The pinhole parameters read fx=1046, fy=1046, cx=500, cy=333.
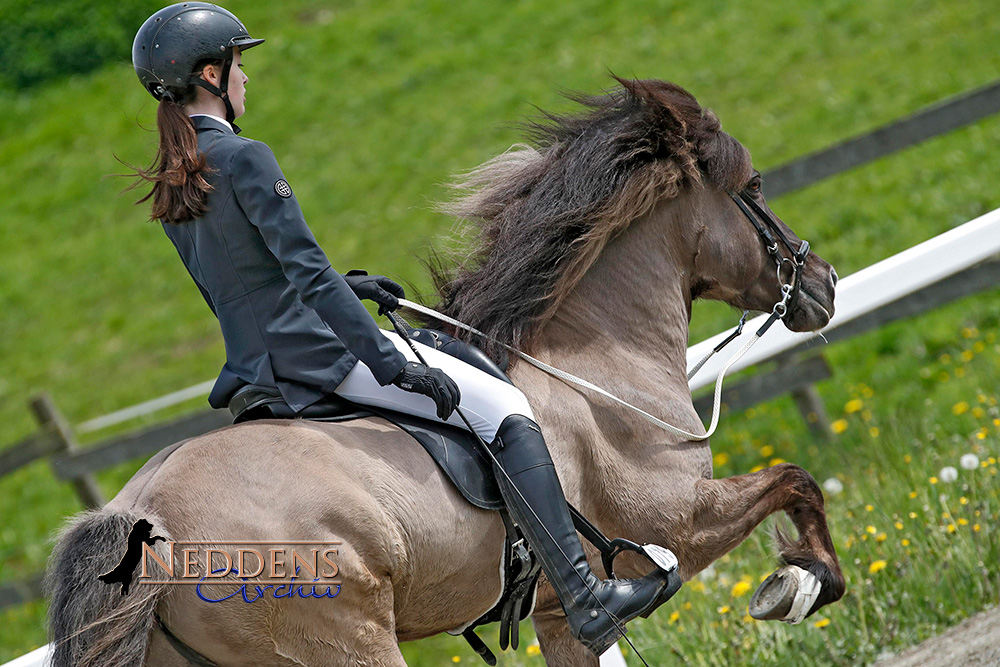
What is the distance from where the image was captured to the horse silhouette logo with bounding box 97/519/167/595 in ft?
9.34

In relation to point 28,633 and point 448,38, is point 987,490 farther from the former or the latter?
point 448,38

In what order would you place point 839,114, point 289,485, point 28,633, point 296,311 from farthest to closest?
1. point 839,114
2. point 28,633
3. point 296,311
4. point 289,485

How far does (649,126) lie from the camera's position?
4117mm

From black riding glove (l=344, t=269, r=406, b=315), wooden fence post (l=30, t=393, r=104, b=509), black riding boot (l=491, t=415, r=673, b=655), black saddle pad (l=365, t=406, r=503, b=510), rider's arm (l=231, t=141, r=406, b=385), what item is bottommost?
wooden fence post (l=30, t=393, r=104, b=509)

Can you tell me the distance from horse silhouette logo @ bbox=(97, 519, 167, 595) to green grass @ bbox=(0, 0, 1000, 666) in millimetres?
2862

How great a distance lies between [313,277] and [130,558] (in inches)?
37.9

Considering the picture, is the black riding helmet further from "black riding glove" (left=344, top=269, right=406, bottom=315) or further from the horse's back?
the horse's back

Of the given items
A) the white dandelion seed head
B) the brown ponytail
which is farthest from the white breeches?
the white dandelion seed head

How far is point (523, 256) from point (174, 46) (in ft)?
4.67

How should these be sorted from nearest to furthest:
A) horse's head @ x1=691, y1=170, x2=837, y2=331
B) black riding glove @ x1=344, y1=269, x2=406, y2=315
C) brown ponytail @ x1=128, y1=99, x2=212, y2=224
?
brown ponytail @ x1=128, y1=99, x2=212, y2=224 → black riding glove @ x1=344, y1=269, x2=406, y2=315 → horse's head @ x1=691, y1=170, x2=837, y2=331

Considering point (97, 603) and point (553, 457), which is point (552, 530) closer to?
point (553, 457)

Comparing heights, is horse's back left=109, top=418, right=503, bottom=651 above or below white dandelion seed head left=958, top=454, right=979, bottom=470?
above

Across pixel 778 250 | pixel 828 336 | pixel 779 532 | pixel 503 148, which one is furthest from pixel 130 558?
pixel 503 148

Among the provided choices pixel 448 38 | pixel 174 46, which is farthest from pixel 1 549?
pixel 448 38
